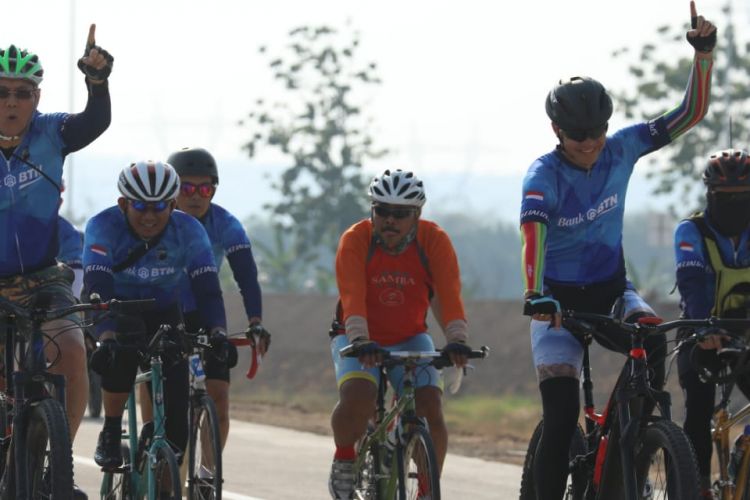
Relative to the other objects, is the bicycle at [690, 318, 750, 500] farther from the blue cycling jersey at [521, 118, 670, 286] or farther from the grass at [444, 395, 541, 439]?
the grass at [444, 395, 541, 439]

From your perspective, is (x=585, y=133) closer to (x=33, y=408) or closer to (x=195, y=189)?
(x=33, y=408)

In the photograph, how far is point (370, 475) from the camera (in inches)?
368

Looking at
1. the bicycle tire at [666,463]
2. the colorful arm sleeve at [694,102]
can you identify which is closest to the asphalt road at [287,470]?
the colorful arm sleeve at [694,102]

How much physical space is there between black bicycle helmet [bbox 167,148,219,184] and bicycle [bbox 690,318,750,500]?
152 inches

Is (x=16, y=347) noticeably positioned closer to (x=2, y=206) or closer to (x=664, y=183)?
(x=2, y=206)

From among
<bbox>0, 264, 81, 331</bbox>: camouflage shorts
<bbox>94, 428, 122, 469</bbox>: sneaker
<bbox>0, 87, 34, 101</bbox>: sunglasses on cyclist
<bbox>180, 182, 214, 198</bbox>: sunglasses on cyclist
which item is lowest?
<bbox>94, 428, 122, 469</bbox>: sneaker

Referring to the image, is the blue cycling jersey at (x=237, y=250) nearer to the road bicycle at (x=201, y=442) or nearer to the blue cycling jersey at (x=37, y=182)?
the road bicycle at (x=201, y=442)

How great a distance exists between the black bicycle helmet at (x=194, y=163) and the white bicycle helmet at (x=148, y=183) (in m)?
2.11

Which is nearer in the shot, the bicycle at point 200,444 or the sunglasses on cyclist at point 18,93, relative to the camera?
the sunglasses on cyclist at point 18,93

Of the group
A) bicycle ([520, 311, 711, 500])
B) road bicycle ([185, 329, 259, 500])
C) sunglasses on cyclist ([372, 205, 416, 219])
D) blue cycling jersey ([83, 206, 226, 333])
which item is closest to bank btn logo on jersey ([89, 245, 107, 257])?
blue cycling jersey ([83, 206, 226, 333])

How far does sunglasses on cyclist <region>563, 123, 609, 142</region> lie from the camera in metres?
8.66

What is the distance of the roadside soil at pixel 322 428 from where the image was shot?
16.5 m

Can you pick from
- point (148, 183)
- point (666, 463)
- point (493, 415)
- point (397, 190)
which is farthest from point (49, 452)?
point (493, 415)

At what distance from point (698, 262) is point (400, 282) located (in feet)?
5.11
